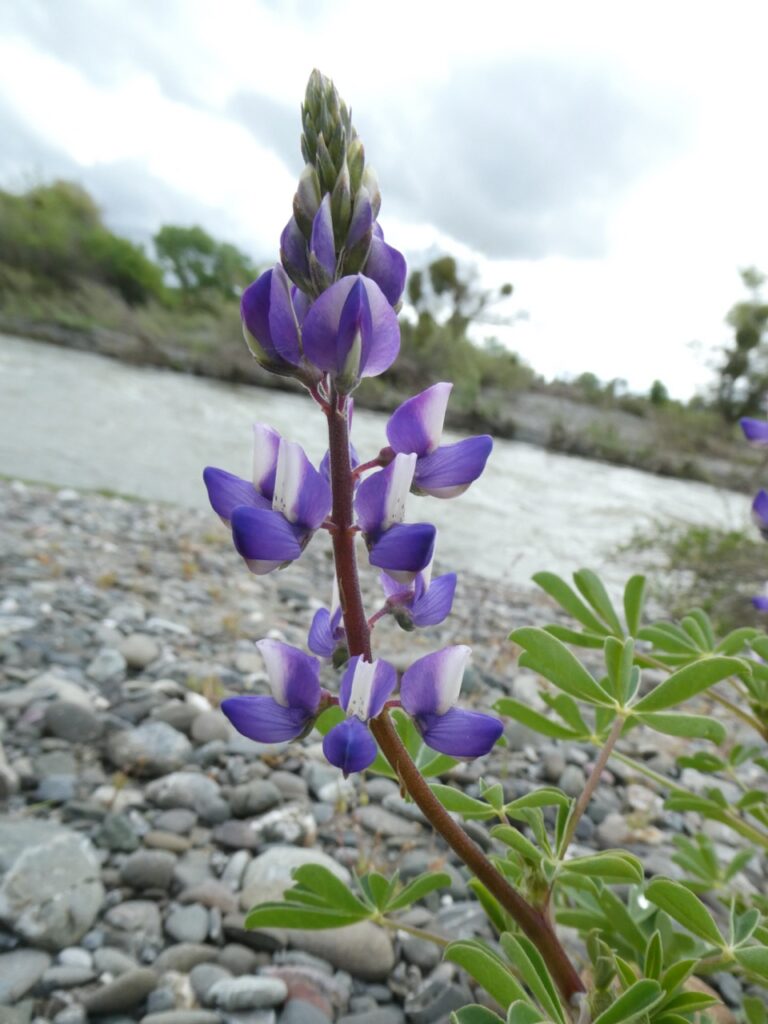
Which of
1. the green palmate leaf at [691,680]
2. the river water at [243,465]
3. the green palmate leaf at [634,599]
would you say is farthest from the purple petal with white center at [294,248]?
the river water at [243,465]

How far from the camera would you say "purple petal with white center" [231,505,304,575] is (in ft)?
2.07

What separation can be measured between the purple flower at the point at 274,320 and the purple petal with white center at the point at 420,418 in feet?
0.34

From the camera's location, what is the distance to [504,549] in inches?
205

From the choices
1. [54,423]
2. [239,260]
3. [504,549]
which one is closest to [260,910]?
[504,549]

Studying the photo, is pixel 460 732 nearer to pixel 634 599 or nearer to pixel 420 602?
pixel 420 602

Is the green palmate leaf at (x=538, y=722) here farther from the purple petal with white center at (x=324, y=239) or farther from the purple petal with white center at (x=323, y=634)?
the purple petal with white center at (x=324, y=239)

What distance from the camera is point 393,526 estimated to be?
66cm

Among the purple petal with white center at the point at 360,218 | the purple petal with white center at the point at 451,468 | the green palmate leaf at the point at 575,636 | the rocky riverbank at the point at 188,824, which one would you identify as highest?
the purple petal with white center at the point at 360,218

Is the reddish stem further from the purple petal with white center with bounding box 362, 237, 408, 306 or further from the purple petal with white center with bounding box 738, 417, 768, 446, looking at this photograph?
the purple petal with white center with bounding box 738, 417, 768, 446

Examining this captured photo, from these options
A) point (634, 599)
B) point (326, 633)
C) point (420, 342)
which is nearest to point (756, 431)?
point (634, 599)

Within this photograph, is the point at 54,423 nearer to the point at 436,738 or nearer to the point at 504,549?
the point at 504,549

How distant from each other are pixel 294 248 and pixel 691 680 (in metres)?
0.57

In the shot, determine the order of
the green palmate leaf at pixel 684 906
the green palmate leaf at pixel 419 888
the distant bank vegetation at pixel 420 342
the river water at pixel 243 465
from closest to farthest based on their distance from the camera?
the green palmate leaf at pixel 684 906 < the green palmate leaf at pixel 419 888 < the river water at pixel 243 465 < the distant bank vegetation at pixel 420 342

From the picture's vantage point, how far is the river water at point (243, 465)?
5152 mm
